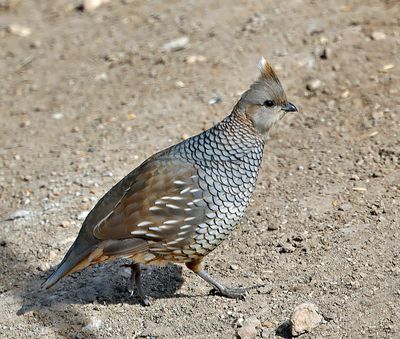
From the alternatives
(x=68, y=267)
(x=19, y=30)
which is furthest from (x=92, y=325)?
(x=19, y=30)

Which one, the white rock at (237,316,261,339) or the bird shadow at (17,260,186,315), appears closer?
the white rock at (237,316,261,339)

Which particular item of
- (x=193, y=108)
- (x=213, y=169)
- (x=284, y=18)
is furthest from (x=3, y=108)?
(x=213, y=169)

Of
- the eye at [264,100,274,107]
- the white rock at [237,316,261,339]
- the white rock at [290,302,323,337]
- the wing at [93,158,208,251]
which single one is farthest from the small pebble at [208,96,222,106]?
the white rock at [290,302,323,337]

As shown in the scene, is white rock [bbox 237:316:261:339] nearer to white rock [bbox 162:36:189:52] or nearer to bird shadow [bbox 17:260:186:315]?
bird shadow [bbox 17:260:186:315]

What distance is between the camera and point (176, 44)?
10.1 meters

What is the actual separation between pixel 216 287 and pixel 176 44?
471 cm

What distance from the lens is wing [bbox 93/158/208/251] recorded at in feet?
19.6

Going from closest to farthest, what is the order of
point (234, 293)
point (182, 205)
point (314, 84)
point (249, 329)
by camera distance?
point (249, 329)
point (182, 205)
point (234, 293)
point (314, 84)

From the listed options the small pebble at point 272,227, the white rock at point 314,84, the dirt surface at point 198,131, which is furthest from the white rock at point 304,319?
the white rock at point 314,84

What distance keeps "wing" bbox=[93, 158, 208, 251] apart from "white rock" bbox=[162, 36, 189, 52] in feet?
14.1

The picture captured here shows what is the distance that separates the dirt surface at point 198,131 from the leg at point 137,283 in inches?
3.2

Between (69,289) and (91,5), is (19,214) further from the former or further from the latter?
(91,5)

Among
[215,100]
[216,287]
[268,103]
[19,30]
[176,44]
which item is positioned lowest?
[19,30]

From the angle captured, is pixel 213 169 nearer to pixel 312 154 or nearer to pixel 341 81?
pixel 312 154
